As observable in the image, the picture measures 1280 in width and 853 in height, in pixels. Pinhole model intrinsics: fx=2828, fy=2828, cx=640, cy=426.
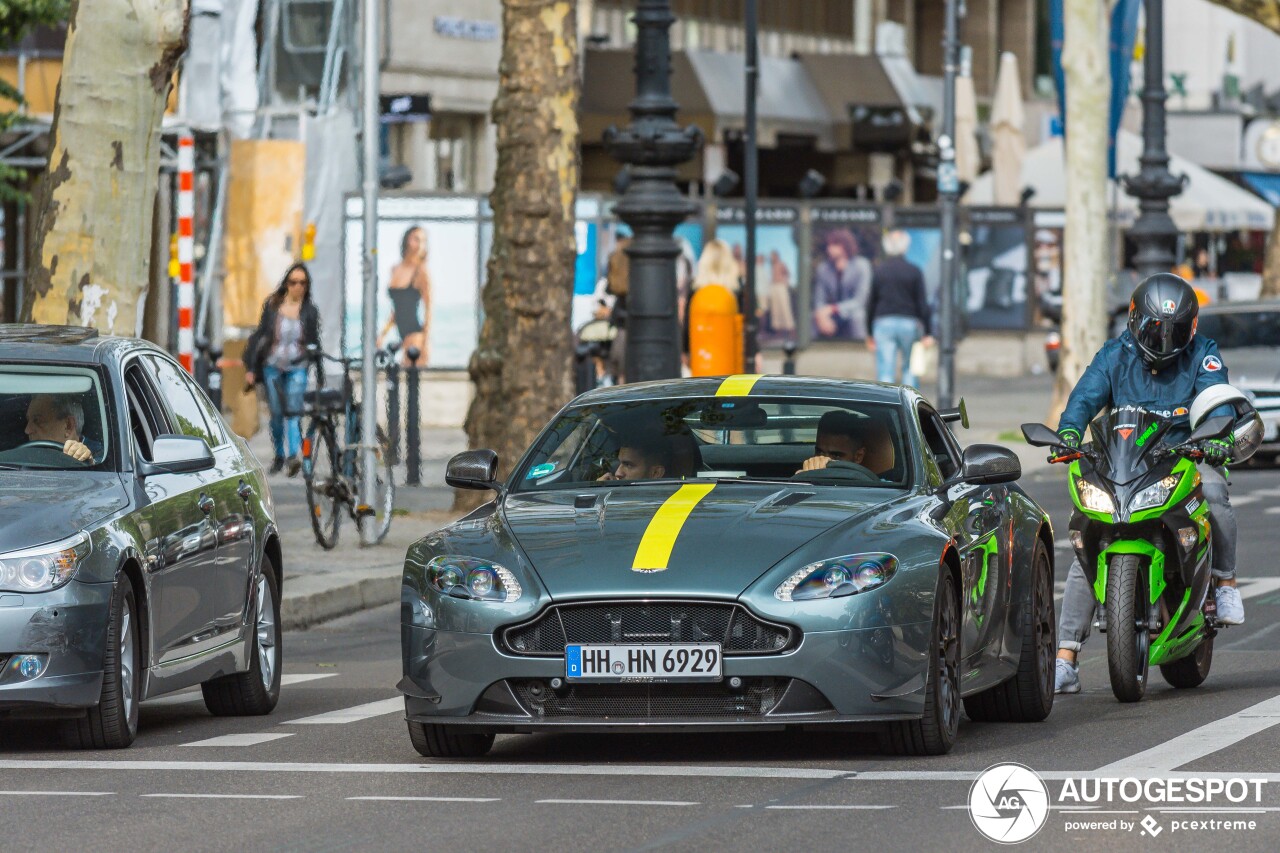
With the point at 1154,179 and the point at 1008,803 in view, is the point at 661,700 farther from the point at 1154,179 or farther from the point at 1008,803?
the point at 1154,179

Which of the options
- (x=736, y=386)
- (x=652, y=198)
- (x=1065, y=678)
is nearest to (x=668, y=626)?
(x=736, y=386)

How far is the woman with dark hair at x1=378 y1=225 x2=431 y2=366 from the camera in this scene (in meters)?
31.8

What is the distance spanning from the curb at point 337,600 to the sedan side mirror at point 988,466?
5.73 meters

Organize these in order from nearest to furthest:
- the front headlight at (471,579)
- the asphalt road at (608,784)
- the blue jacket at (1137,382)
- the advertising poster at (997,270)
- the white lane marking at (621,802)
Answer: the asphalt road at (608,784) < the white lane marking at (621,802) < the front headlight at (471,579) < the blue jacket at (1137,382) < the advertising poster at (997,270)

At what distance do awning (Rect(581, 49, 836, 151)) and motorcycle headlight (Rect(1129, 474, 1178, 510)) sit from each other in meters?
32.6

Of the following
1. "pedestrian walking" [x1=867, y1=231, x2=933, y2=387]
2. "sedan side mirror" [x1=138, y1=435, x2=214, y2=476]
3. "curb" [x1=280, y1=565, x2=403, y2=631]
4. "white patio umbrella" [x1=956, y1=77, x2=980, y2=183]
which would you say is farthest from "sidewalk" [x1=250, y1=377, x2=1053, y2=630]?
"white patio umbrella" [x1=956, y1=77, x2=980, y2=183]

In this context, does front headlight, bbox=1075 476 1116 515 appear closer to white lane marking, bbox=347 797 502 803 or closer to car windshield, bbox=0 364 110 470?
white lane marking, bbox=347 797 502 803

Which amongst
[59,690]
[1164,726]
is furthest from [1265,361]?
[59,690]

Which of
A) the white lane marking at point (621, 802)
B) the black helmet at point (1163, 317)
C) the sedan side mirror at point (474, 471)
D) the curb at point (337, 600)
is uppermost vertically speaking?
the black helmet at point (1163, 317)

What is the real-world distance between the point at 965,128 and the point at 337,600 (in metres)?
34.2

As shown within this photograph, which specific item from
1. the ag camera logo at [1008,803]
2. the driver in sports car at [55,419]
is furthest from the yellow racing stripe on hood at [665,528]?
the driver in sports car at [55,419]

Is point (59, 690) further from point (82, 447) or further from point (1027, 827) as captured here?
point (1027, 827)

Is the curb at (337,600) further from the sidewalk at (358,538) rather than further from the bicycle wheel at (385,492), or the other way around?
the bicycle wheel at (385,492)

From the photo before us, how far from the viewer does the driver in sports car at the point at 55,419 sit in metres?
10.2
